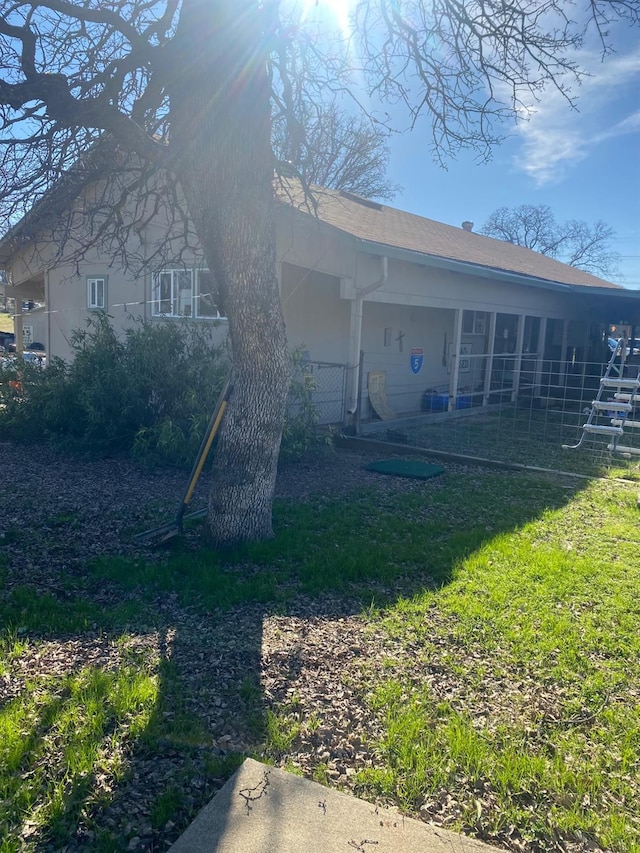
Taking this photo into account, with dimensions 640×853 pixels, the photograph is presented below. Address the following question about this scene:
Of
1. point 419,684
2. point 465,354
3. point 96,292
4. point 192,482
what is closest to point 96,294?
point 96,292

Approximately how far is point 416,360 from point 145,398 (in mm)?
6907

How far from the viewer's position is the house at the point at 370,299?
10.0 m

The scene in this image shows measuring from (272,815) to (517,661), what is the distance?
176 centimetres

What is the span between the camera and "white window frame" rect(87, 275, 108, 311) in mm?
13305

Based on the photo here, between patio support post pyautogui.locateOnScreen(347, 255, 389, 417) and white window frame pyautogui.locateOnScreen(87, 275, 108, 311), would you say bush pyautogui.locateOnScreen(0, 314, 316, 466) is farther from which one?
white window frame pyautogui.locateOnScreen(87, 275, 108, 311)

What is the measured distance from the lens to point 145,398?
28.0 ft

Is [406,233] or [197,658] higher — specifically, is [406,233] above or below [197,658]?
above

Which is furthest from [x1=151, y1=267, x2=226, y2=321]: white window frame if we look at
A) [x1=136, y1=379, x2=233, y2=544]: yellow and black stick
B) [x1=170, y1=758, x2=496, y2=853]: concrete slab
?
[x1=170, y1=758, x2=496, y2=853]: concrete slab

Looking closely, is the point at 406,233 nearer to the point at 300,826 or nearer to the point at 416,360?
the point at 416,360

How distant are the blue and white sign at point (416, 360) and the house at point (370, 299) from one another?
3cm

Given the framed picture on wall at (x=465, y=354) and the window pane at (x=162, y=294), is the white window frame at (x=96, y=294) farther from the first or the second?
the framed picture on wall at (x=465, y=354)

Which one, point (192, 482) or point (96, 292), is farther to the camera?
point (96, 292)

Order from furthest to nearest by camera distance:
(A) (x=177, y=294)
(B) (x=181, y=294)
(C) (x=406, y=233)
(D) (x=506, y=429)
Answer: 1. (C) (x=406, y=233)
2. (D) (x=506, y=429)
3. (A) (x=177, y=294)
4. (B) (x=181, y=294)

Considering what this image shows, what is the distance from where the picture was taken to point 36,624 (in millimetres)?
3924
